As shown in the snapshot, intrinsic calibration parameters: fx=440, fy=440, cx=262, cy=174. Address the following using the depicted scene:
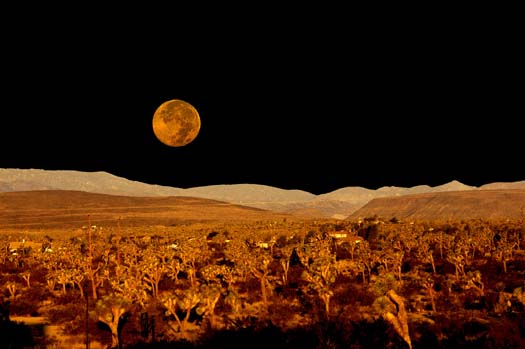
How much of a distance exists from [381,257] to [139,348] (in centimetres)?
3339

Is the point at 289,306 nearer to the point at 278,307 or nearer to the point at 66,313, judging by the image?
the point at 278,307

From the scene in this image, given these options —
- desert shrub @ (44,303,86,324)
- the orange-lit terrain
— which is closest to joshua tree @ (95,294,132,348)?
the orange-lit terrain

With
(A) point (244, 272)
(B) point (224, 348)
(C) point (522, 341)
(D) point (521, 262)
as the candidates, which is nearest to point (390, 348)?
(C) point (522, 341)

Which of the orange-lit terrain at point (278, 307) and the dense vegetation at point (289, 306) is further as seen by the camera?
the orange-lit terrain at point (278, 307)

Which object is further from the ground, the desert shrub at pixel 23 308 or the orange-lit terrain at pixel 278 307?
the orange-lit terrain at pixel 278 307

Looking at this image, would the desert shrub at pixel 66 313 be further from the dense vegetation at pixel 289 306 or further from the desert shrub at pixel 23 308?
the desert shrub at pixel 23 308

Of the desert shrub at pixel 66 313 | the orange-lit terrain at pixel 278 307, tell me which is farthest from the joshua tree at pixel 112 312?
the desert shrub at pixel 66 313

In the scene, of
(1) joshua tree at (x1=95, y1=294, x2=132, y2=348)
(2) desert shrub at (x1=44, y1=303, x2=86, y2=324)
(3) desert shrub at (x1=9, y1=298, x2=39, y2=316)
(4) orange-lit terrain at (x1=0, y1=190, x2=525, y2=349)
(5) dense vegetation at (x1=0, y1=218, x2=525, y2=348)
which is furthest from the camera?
(3) desert shrub at (x1=9, y1=298, x2=39, y2=316)

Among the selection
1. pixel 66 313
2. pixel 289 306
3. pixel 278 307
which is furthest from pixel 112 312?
pixel 289 306

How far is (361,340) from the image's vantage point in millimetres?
22625

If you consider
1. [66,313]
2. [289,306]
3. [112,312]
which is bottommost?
[66,313]

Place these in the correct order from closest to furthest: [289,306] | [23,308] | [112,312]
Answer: [112,312] → [289,306] → [23,308]

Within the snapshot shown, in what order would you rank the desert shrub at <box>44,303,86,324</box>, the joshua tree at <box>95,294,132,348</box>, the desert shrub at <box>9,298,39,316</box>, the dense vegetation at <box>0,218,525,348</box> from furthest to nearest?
the desert shrub at <box>9,298,39,316</box>, the desert shrub at <box>44,303,86,324</box>, the joshua tree at <box>95,294,132,348</box>, the dense vegetation at <box>0,218,525,348</box>

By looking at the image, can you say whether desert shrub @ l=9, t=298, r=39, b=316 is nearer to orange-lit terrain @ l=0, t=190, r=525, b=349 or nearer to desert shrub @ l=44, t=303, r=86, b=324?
orange-lit terrain @ l=0, t=190, r=525, b=349
